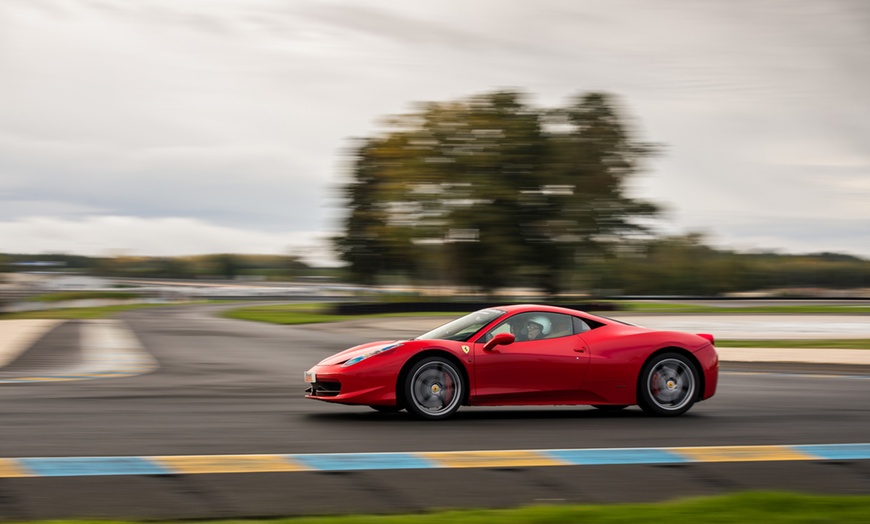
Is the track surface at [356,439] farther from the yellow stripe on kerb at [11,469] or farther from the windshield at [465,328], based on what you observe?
the windshield at [465,328]

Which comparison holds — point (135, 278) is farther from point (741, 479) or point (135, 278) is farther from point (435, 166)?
point (741, 479)

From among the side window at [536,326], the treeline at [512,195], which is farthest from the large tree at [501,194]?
the side window at [536,326]

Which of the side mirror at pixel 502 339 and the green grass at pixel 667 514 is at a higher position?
the side mirror at pixel 502 339

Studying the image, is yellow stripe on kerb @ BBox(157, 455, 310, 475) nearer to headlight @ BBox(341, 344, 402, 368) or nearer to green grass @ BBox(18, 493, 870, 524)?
green grass @ BBox(18, 493, 870, 524)

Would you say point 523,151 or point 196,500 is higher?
point 523,151

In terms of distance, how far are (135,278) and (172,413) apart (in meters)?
125

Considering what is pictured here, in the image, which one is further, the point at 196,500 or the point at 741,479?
the point at 741,479

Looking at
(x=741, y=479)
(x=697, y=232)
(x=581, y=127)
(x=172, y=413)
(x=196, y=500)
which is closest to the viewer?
(x=196, y=500)

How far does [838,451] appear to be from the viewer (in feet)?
26.3

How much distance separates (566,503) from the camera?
5973 millimetres

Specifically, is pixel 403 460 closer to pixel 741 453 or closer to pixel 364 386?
pixel 364 386

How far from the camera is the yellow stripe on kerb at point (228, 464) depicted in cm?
686

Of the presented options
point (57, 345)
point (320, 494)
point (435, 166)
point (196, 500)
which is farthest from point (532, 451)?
point (435, 166)

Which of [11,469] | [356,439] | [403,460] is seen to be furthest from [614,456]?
[11,469]
